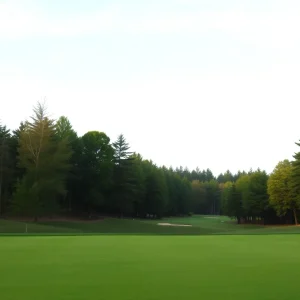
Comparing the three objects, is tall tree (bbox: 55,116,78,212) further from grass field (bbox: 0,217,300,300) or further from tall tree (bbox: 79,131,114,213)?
grass field (bbox: 0,217,300,300)

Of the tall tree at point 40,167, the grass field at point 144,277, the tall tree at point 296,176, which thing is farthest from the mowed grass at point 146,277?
the tall tree at point 296,176

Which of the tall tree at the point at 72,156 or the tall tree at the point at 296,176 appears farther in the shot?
the tall tree at the point at 72,156

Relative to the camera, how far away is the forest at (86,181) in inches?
2053

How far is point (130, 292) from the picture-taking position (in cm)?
899

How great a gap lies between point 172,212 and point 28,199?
73926mm

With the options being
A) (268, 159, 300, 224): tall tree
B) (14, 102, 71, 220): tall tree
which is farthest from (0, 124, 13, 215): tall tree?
(268, 159, 300, 224): tall tree

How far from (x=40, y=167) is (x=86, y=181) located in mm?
13828

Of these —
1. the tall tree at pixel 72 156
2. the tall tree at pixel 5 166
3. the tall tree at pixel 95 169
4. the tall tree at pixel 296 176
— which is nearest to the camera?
the tall tree at pixel 5 166

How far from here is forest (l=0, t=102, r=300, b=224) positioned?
171 feet

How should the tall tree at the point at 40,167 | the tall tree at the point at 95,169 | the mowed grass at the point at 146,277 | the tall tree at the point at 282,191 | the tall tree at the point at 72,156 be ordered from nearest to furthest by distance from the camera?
the mowed grass at the point at 146,277
the tall tree at the point at 40,167
the tall tree at the point at 72,156
the tall tree at the point at 95,169
the tall tree at the point at 282,191

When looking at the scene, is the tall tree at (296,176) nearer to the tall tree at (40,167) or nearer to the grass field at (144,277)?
the tall tree at (40,167)

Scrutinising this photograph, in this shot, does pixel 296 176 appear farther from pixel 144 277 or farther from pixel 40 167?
pixel 144 277

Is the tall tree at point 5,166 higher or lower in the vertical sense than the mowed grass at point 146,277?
higher

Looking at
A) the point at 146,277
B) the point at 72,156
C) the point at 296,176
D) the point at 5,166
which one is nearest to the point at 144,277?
the point at 146,277
